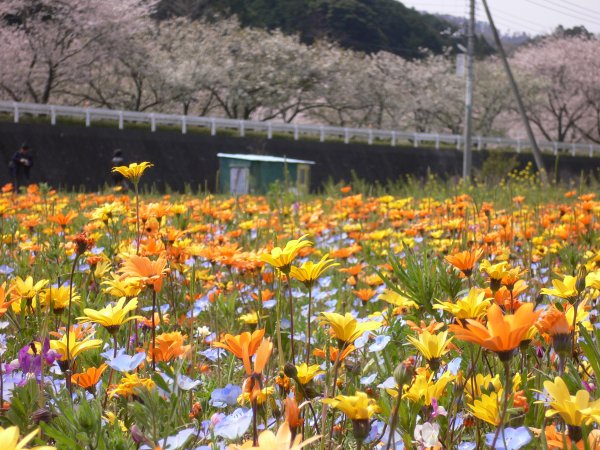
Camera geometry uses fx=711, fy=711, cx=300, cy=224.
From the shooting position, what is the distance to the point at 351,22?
55.1m

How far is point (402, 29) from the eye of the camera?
59156 mm

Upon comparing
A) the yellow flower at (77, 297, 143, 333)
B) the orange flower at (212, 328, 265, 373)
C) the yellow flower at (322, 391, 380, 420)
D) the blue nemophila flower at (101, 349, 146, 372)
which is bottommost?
the blue nemophila flower at (101, 349, 146, 372)

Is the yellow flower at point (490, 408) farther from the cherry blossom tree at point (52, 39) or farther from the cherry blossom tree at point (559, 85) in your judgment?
the cherry blossom tree at point (559, 85)

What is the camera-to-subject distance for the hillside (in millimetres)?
50719

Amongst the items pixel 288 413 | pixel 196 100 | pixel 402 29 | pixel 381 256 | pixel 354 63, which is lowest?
pixel 381 256

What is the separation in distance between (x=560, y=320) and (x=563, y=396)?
280 millimetres

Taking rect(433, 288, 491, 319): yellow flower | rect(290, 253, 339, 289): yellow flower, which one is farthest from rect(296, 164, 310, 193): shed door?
rect(433, 288, 491, 319): yellow flower

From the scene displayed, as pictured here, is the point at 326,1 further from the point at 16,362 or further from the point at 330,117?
the point at 16,362

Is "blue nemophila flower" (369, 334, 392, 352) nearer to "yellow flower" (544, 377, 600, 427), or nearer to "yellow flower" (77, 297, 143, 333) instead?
"yellow flower" (77, 297, 143, 333)

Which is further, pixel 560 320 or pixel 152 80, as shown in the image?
pixel 152 80

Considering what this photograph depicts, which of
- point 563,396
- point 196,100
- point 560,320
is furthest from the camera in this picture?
point 196,100

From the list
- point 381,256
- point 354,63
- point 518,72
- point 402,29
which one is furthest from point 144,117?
point 402,29

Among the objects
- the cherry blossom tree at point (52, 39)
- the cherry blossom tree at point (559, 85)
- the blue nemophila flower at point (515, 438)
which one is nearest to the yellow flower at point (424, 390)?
the blue nemophila flower at point (515, 438)

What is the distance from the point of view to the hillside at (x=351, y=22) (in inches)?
1997
